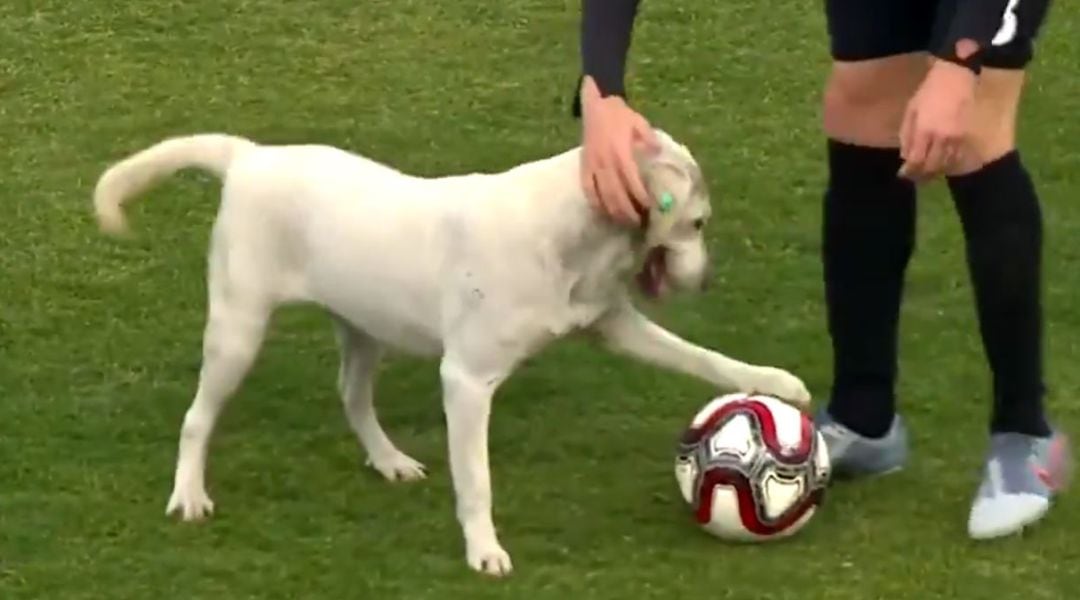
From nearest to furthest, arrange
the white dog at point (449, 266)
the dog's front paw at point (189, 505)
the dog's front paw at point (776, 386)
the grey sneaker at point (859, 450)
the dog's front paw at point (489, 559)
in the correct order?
the white dog at point (449, 266) → the dog's front paw at point (489, 559) → the dog's front paw at point (776, 386) → the dog's front paw at point (189, 505) → the grey sneaker at point (859, 450)

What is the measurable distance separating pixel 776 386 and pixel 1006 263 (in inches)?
15.1

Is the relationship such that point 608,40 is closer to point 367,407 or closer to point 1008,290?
point 1008,290

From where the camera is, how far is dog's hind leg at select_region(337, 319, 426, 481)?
329 centimetres

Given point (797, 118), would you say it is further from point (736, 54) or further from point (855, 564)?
point (855, 564)

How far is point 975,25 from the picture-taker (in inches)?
106

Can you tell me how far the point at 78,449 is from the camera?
11.1 ft

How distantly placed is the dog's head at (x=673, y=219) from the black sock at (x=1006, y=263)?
1.40ft

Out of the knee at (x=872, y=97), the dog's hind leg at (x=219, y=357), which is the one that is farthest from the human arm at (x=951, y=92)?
the dog's hind leg at (x=219, y=357)

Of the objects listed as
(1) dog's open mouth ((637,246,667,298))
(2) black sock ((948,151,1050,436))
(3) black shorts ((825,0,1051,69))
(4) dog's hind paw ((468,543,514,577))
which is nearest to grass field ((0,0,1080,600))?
(4) dog's hind paw ((468,543,514,577))

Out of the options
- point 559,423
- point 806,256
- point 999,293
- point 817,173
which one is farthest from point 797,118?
point 999,293

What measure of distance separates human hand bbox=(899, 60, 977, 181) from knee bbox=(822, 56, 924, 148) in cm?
31

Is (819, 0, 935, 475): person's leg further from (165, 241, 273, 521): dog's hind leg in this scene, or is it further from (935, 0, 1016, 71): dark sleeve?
(165, 241, 273, 521): dog's hind leg

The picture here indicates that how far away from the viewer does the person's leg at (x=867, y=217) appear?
300cm

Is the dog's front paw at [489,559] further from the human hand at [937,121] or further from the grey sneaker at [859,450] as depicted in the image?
the human hand at [937,121]
